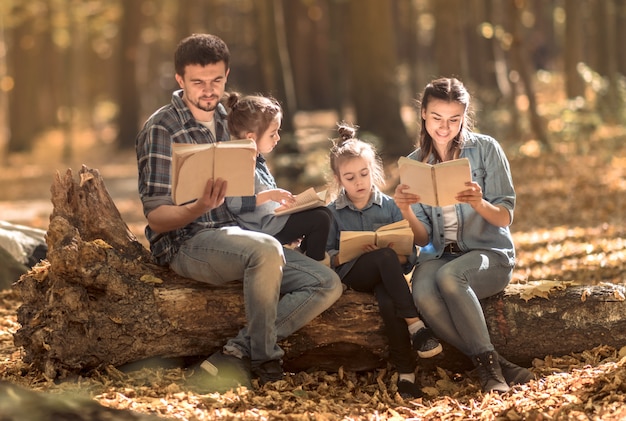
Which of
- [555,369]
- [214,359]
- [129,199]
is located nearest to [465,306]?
[555,369]

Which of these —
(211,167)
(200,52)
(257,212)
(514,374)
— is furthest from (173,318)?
(514,374)

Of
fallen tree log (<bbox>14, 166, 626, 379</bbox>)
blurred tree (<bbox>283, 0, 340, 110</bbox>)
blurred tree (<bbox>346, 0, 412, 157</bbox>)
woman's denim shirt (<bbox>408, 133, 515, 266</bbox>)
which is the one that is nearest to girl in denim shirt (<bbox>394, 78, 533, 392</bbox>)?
woman's denim shirt (<bbox>408, 133, 515, 266</bbox>)

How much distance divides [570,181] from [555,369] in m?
9.10

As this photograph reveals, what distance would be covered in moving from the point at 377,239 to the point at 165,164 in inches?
52.1

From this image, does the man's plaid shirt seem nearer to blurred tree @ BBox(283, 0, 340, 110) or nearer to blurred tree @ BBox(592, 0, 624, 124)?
blurred tree @ BBox(592, 0, 624, 124)

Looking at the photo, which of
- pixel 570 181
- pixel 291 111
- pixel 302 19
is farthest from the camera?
pixel 302 19

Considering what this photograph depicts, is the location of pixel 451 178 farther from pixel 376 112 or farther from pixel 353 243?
pixel 376 112

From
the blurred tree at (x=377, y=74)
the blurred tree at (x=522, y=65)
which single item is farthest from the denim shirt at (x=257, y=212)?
the blurred tree at (x=522, y=65)

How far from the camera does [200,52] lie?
5223 millimetres

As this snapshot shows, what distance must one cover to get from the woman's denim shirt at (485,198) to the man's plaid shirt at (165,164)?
1395 millimetres

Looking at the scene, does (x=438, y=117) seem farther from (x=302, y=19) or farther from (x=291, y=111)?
(x=302, y=19)

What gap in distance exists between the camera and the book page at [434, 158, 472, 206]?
16.2 ft

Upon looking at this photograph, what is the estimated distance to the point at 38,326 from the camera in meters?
5.15

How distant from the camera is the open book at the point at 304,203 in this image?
→ 5.30 meters
